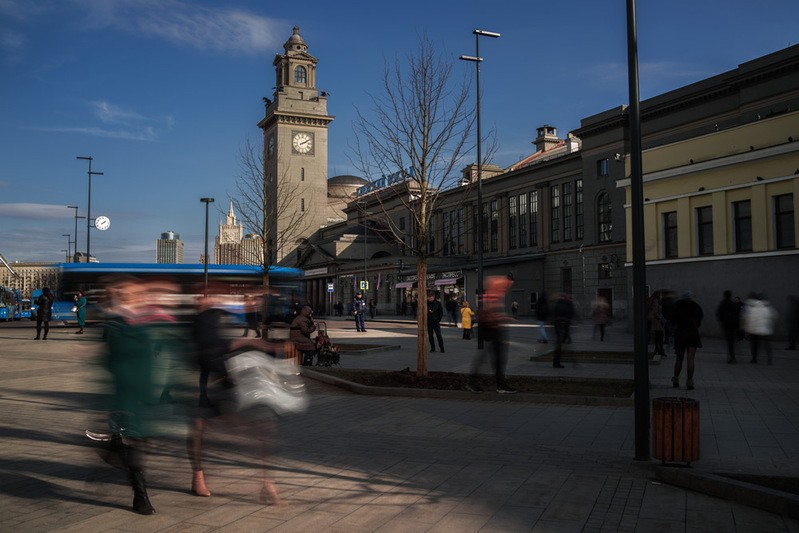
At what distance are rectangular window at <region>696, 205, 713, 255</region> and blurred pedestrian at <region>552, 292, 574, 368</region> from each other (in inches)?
579

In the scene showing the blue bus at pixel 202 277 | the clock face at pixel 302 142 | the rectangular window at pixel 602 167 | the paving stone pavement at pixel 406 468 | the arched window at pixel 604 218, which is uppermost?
the clock face at pixel 302 142

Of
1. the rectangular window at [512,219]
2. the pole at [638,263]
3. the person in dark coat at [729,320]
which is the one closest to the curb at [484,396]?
the pole at [638,263]

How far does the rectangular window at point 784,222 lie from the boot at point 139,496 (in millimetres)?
26477

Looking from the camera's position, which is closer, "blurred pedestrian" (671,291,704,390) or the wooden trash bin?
the wooden trash bin

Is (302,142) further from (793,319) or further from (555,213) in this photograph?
(793,319)

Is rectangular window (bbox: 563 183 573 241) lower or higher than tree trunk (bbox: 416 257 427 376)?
higher

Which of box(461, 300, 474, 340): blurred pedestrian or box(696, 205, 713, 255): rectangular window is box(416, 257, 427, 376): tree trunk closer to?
box(461, 300, 474, 340): blurred pedestrian

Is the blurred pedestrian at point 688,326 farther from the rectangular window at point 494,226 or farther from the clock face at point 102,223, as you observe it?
the rectangular window at point 494,226

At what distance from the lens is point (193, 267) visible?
42094 mm

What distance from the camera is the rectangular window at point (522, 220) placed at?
218 ft

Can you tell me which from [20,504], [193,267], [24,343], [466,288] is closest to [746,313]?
[20,504]

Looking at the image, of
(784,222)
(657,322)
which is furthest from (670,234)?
(657,322)

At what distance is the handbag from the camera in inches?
227

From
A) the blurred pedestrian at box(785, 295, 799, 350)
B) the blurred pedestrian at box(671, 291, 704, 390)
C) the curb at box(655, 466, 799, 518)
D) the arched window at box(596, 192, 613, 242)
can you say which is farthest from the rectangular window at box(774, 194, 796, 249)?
the arched window at box(596, 192, 613, 242)
